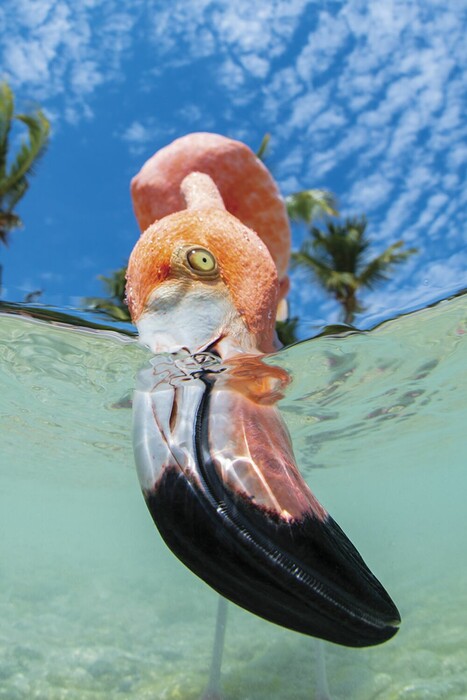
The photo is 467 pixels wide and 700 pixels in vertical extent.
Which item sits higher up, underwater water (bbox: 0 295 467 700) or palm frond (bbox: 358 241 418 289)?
palm frond (bbox: 358 241 418 289)

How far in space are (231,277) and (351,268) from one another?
54.6ft

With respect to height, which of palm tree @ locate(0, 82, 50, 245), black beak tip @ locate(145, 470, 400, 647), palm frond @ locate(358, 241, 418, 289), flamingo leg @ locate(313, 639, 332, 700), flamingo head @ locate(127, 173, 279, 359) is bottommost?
flamingo leg @ locate(313, 639, 332, 700)

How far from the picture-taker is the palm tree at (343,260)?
18.8m

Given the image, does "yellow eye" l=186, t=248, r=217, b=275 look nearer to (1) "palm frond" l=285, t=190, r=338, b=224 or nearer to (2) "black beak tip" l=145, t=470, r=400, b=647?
(2) "black beak tip" l=145, t=470, r=400, b=647

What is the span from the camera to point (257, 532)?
1825 millimetres

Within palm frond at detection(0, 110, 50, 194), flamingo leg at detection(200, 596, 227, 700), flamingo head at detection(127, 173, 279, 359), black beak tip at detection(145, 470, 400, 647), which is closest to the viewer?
black beak tip at detection(145, 470, 400, 647)

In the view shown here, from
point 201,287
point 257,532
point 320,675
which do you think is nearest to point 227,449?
point 257,532

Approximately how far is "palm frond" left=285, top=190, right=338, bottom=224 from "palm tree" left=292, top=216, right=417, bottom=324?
94cm

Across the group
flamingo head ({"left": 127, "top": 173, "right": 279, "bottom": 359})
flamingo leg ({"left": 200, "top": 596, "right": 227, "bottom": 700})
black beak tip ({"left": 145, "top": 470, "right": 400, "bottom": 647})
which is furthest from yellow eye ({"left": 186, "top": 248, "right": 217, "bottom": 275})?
flamingo leg ({"left": 200, "top": 596, "right": 227, "bottom": 700})

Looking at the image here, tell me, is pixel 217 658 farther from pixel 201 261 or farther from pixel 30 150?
pixel 30 150

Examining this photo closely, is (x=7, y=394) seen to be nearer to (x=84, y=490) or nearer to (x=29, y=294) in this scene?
(x=29, y=294)

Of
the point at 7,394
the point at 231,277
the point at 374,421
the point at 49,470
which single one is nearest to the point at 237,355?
the point at 231,277

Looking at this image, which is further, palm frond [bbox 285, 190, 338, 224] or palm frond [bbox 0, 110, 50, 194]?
palm frond [bbox 285, 190, 338, 224]

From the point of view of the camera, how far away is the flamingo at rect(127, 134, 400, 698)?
176 centimetres
